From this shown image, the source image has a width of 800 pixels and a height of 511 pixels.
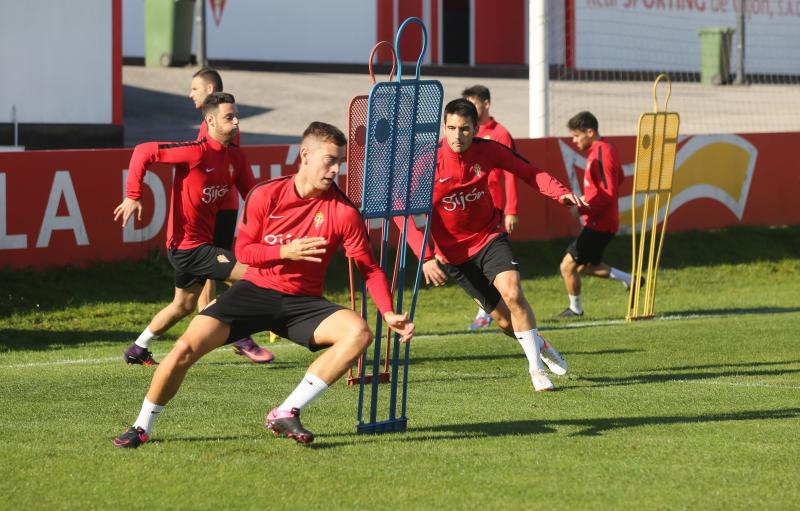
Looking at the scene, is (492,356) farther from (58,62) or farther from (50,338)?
(58,62)

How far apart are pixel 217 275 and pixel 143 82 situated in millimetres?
23111

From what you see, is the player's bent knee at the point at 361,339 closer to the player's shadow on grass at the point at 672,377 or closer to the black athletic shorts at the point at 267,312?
the black athletic shorts at the point at 267,312

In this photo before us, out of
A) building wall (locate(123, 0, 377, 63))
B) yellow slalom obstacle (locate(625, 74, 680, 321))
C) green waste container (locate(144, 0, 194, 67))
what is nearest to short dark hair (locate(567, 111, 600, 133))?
yellow slalom obstacle (locate(625, 74, 680, 321))

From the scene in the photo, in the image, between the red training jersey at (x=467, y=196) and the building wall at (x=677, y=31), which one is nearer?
the red training jersey at (x=467, y=196)

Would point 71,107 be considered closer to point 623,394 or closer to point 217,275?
point 217,275

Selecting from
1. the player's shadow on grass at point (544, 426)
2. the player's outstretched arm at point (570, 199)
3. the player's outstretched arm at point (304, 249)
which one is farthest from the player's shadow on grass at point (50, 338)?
the player's outstretched arm at point (304, 249)

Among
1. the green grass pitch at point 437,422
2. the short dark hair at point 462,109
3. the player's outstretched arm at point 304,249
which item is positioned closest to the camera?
the green grass pitch at point 437,422

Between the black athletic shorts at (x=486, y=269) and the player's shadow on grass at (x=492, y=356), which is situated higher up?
the black athletic shorts at (x=486, y=269)

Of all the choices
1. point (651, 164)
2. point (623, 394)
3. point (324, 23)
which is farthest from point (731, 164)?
point (324, 23)

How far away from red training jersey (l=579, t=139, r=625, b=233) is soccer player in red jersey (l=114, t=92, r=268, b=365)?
4892mm

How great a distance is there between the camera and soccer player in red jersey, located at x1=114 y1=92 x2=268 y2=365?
10.4 m

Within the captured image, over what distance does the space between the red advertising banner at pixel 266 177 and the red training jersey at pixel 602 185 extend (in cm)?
377

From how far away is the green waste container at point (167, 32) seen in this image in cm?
3366

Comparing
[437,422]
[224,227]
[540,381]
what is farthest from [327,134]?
[224,227]
